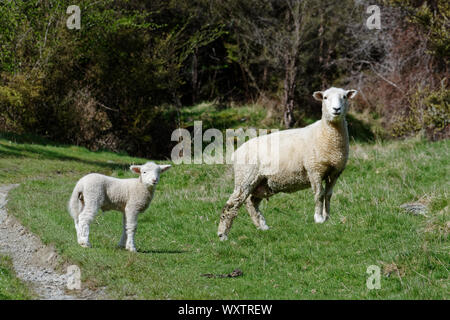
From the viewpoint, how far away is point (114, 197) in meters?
9.42

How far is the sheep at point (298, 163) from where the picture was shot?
10.1m

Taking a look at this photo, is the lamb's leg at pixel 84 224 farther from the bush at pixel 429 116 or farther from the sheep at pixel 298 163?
the bush at pixel 429 116

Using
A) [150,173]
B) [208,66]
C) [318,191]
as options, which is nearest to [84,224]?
[150,173]

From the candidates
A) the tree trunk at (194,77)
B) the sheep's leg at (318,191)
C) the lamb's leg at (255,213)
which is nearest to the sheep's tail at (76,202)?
the lamb's leg at (255,213)

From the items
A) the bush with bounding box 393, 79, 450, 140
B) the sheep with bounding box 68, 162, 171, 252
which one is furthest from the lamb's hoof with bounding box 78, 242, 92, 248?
the bush with bounding box 393, 79, 450, 140

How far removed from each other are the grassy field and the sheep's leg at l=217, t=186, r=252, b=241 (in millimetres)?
252

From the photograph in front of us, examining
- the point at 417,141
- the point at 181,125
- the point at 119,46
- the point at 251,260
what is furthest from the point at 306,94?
the point at 251,260

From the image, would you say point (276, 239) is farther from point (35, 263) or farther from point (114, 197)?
point (35, 263)

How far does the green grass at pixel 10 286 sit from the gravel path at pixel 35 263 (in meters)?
0.13

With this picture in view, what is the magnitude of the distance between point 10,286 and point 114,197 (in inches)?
88.2

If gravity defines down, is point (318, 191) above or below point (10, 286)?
above

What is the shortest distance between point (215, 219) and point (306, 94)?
2199 cm
